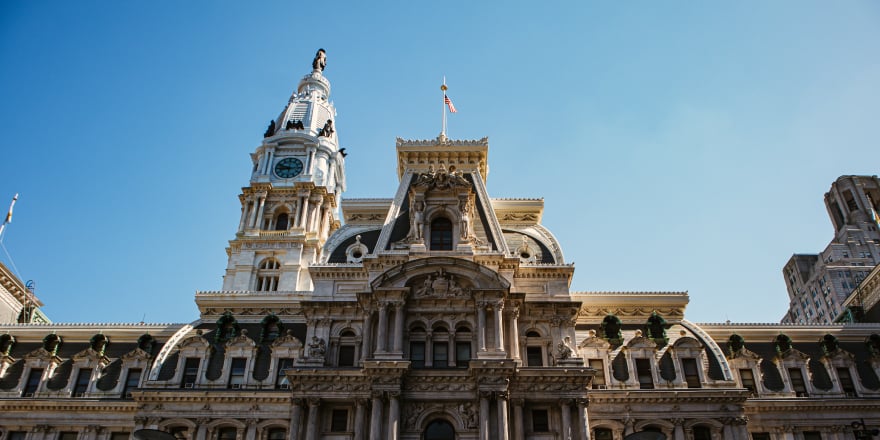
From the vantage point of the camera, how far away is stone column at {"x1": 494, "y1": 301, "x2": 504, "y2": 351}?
44.6m

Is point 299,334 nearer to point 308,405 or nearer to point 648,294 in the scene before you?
point 308,405

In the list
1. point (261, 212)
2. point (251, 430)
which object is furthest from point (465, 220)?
point (261, 212)

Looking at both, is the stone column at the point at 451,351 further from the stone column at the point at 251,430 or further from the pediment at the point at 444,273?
the stone column at the point at 251,430

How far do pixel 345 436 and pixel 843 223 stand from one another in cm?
11024

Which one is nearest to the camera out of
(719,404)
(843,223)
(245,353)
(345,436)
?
(345,436)

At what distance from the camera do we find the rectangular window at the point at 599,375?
48.3m

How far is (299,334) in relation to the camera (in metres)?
52.3

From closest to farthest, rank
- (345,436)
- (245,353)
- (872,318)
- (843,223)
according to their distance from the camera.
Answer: (345,436), (245,353), (872,318), (843,223)

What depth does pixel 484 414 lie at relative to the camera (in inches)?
1657

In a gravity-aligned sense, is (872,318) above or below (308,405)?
above

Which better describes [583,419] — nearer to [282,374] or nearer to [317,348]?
[317,348]

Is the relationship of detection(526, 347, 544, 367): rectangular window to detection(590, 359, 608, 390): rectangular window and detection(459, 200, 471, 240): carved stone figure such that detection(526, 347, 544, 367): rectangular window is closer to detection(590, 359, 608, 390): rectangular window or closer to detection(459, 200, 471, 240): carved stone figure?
detection(590, 359, 608, 390): rectangular window

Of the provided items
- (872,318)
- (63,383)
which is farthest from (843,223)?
(63,383)

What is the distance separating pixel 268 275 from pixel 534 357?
5442cm
